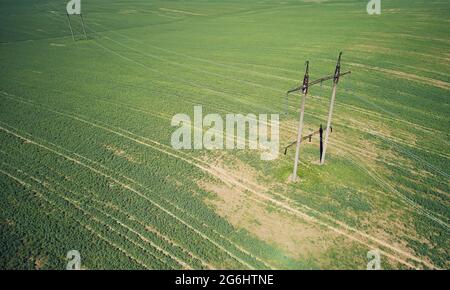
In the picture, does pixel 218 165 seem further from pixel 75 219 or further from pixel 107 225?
pixel 75 219

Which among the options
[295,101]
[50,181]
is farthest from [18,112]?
[295,101]

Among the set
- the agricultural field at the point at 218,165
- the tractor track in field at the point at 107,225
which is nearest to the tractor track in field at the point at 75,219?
the agricultural field at the point at 218,165

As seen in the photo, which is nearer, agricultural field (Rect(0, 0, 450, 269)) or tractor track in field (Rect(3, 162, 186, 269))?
tractor track in field (Rect(3, 162, 186, 269))

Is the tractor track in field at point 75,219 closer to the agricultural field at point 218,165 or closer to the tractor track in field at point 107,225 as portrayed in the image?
the agricultural field at point 218,165

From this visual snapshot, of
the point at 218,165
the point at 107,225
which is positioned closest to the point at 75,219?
the point at 107,225

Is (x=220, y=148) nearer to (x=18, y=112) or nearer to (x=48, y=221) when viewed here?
(x=48, y=221)

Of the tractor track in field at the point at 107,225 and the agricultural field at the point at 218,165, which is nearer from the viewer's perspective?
the tractor track in field at the point at 107,225

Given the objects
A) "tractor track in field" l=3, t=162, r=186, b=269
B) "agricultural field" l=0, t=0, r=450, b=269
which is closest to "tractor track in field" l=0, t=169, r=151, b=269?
"agricultural field" l=0, t=0, r=450, b=269

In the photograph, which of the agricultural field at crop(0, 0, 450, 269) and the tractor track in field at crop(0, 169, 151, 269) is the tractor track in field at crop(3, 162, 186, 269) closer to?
the agricultural field at crop(0, 0, 450, 269)
